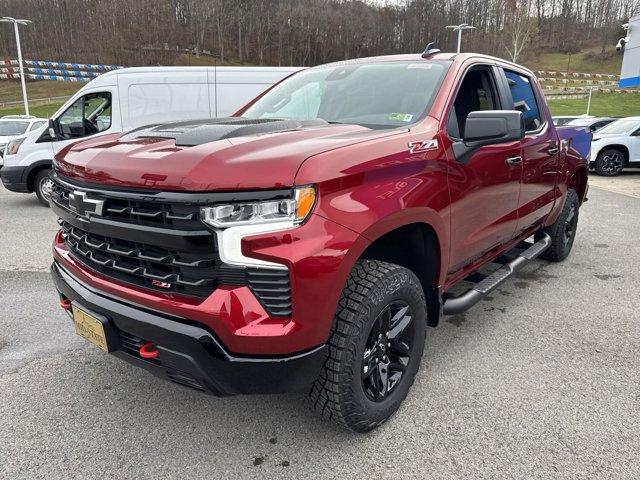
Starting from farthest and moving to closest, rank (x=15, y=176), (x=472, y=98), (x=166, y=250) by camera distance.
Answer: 1. (x=15, y=176)
2. (x=472, y=98)
3. (x=166, y=250)

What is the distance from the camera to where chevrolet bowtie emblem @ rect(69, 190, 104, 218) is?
208 cm

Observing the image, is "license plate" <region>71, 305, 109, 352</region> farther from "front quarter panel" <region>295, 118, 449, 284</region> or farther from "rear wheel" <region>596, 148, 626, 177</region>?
"rear wheel" <region>596, 148, 626, 177</region>

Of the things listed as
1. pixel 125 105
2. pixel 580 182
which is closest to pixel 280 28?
pixel 125 105

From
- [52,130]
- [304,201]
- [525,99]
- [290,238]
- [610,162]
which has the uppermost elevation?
[525,99]

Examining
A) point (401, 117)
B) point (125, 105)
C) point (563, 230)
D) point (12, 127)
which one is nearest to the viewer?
point (401, 117)

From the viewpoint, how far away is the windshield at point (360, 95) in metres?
2.79

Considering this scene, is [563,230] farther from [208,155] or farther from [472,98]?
[208,155]

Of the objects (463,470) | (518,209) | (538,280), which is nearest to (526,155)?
(518,209)

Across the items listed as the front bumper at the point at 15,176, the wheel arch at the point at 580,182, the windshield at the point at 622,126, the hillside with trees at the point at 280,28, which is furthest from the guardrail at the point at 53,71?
the wheel arch at the point at 580,182

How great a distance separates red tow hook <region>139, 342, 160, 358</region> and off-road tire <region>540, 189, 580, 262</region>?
13.4ft

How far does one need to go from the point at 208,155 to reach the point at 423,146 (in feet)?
3.62

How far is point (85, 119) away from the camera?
8570mm

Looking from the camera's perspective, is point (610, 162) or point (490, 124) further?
point (610, 162)

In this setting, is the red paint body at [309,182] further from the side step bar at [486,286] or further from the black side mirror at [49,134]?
the black side mirror at [49,134]
